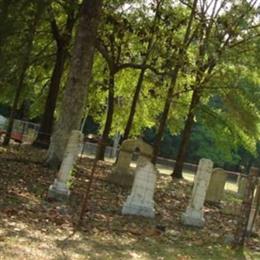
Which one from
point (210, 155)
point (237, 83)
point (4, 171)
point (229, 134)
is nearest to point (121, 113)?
point (229, 134)

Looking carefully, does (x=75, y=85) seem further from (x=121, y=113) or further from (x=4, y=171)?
(x=121, y=113)

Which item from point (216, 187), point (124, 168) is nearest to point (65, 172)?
point (124, 168)

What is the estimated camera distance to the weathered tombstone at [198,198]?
1306 centimetres

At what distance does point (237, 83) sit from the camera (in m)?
24.8

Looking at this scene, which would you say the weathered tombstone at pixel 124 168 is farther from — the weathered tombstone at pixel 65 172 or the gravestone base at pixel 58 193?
the gravestone base at pixel 58 193

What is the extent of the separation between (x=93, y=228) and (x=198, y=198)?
3.36 m

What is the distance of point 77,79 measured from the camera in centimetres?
1622

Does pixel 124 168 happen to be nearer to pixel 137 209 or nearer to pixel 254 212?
pixel 137 209

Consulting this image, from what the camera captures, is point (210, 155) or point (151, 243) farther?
point (210, 155)

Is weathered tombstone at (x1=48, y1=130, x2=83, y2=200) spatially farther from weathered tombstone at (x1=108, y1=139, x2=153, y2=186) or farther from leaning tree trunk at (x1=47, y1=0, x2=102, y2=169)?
weathered tombstone at (x1=108, y1=139, x2=153, y2=186)

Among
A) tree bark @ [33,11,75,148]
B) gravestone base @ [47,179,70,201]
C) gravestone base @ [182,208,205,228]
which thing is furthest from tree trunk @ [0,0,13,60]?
tree bark @ [33,11,75,148]

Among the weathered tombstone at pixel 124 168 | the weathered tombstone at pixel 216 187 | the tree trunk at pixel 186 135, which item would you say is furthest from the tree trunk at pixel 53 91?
the weathered tombstone at pixel 216 187

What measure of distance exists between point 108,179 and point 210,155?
165 feet

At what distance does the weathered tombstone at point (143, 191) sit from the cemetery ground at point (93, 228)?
29cm
